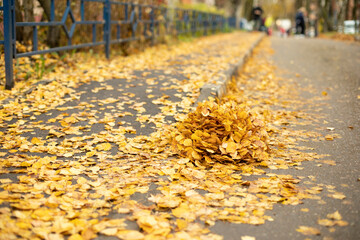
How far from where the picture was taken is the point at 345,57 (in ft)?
41.9

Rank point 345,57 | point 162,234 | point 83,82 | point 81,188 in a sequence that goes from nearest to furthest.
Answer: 1. point 162,234
2. point 81,188
3. point 83,82
4. point 345,57

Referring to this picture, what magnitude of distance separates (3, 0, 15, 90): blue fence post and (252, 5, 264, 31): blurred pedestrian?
26.5 metres

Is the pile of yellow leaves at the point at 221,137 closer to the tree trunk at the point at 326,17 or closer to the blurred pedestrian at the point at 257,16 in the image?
the blurred pedestrian at the point at 257,16

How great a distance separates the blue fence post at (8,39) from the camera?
6.15m

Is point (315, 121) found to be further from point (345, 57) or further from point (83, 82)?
point (345, 57)

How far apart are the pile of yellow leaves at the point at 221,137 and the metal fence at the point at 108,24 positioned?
133 inches

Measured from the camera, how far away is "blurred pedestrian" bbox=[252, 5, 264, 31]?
101 feet

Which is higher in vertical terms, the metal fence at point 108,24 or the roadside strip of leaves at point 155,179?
the metal fence at point 108,24

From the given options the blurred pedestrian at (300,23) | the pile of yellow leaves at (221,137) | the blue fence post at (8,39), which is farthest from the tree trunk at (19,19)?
the blurred pedestrian at (300,23)

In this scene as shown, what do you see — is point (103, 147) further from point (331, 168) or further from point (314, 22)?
point (314, 22)

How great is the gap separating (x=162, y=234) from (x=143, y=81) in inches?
193

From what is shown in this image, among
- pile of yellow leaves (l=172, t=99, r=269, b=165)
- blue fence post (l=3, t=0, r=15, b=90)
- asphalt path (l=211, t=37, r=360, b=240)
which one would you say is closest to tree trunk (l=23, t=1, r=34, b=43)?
blue fence post (l=3, t=0, r=15, b=90)

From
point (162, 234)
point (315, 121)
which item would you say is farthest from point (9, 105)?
point (315, 121)

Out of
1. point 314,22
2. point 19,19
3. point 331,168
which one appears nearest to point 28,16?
point 19,19
